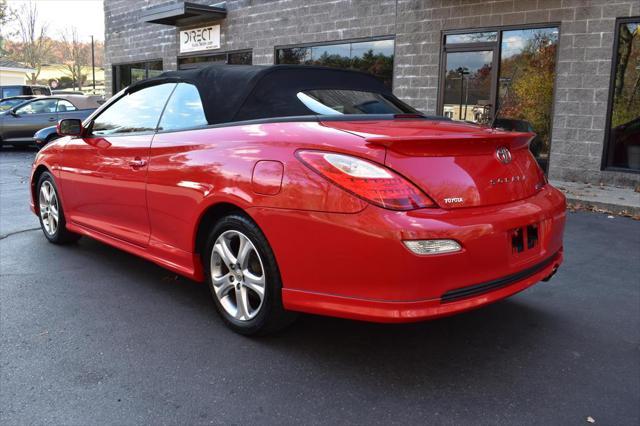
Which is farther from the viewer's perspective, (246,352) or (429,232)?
(246,352)

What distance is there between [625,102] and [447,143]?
7522mm

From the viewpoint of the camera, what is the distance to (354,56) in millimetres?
12430

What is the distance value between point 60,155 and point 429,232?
3.75m

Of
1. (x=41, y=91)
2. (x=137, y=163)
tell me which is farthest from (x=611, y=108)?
(x=41, y=91)

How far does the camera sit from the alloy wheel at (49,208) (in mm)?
5270

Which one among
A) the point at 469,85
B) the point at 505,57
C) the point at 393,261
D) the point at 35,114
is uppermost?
the point at 505,57

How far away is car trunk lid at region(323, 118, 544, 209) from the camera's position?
2.69m

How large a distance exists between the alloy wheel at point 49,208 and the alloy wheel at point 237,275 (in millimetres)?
2544

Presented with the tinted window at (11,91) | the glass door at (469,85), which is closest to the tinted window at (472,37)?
the glass door at (469,85)

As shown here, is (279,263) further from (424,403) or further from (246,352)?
(424,403)

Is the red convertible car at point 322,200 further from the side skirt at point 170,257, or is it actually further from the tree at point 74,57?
the tree at point 74,57

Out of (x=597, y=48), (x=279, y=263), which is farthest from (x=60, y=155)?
(x=597, y=48)

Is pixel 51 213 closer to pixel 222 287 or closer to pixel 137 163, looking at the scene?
pixel 137 163

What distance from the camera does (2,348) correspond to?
10.3 feet
